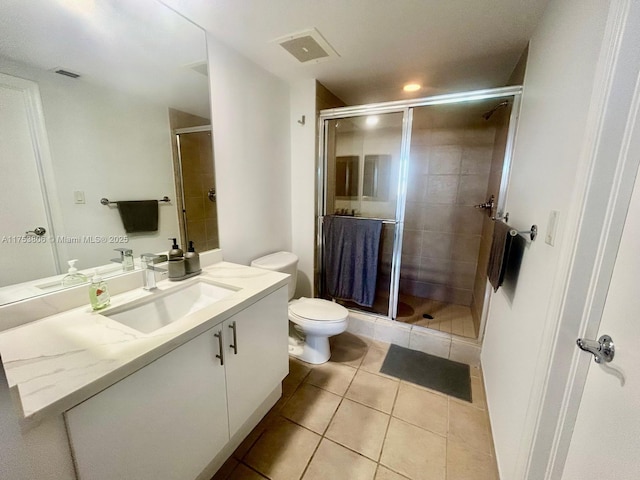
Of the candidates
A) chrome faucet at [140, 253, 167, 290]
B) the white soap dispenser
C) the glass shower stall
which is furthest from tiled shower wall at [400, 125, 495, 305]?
the white soap dispenser

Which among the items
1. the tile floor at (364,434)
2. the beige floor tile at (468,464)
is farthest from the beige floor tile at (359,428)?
the beige floor tile at (468,464)

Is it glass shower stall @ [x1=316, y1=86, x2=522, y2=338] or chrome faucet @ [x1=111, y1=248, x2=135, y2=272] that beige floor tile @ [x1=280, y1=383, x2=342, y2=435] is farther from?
chrome faucet @ [x1=111, y1=248, x2=135, y2=272]

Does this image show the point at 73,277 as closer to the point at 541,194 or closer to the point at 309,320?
the point at 309,320

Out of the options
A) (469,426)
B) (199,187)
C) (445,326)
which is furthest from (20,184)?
(445,326)

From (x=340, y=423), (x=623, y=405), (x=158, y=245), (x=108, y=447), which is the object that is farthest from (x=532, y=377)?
(x=158, y=245)

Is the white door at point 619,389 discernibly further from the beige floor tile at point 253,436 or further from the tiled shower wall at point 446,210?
the tiled shower wall at point 446,210

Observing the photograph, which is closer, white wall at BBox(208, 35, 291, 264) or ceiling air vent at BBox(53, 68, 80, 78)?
ceiling air vent at BBox(53, 68, 80, 78)

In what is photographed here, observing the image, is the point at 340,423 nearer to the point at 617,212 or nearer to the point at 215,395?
the point at 215,395

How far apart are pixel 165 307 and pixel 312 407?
1.03 m

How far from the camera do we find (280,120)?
84.2 inches

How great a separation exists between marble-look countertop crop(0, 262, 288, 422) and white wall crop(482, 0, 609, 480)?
1.17 meters

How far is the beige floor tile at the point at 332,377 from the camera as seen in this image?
1.69 m

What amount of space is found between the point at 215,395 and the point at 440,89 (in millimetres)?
2840

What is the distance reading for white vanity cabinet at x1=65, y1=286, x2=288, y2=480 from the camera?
68 cm
